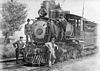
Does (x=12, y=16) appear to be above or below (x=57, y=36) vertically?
above

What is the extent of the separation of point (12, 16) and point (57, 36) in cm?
30

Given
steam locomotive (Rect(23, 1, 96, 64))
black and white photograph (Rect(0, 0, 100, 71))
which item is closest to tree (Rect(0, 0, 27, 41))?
black and white photograph (Rect(0, 0, 100, 71))

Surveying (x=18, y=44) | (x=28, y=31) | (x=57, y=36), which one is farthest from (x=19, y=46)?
(x=57, y=36)

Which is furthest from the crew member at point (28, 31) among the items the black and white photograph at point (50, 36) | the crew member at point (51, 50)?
the crew member at point (51, 50)

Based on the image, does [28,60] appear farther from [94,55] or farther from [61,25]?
[94,55]

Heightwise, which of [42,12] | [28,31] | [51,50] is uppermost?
[42,12]

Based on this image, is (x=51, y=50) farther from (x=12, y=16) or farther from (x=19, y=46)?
(x=12, y=16)

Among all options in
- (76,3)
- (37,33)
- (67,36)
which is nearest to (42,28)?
(37,33)

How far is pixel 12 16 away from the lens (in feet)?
4.01

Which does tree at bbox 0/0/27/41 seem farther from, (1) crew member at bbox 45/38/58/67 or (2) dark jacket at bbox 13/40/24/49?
(1) crew member at bbox 45/38/58/67

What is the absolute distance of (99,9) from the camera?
4.09 ft

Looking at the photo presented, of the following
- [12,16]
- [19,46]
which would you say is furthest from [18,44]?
[12,16]

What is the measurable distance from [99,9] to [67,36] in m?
0.26

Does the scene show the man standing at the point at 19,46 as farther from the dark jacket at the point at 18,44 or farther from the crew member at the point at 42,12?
the crew member at the point at 42,12
